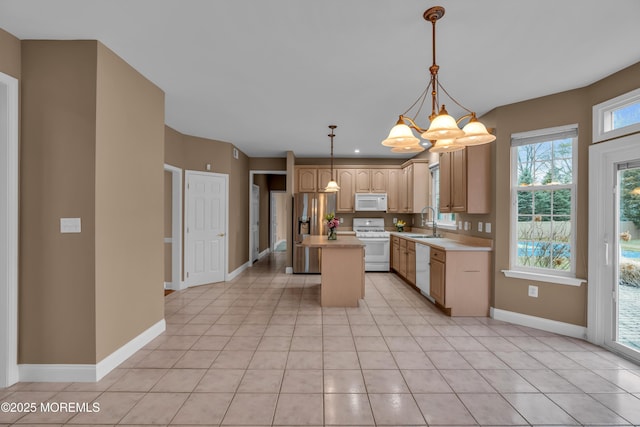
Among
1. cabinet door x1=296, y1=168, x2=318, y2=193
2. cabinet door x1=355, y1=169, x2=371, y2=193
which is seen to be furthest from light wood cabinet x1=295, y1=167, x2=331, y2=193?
cabinet door x1=355, y1=169, x2=371, y2=193

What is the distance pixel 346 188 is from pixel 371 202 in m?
0.64

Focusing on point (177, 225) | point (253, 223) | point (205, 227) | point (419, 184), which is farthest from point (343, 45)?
point (253, 223)

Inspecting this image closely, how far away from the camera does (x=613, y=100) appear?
2.82 m

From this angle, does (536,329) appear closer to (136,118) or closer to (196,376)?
(196,376)

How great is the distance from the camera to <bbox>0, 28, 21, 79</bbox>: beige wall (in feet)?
7.28

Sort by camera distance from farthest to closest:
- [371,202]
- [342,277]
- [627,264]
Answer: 1. [371,202]
2. [342,277]
3. [627,264]

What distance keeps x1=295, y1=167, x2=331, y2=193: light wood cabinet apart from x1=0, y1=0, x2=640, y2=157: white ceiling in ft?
9.76

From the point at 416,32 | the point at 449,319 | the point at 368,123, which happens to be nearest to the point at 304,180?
the point at 368,123

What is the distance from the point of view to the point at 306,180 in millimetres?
6746

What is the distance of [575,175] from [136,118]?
447 centimetres

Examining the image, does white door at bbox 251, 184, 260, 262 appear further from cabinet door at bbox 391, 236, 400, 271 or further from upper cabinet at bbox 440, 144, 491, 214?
upper cabinet at bbox 440, 144, 491, 214

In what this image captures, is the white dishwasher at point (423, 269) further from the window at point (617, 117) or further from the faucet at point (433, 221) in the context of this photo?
the window at point (617, 117)

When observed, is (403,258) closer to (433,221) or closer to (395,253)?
(395,253)

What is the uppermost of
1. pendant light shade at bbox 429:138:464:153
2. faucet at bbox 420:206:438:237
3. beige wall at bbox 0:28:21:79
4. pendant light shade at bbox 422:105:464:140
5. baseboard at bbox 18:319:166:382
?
beige wall at bbox 0:28:21:79
